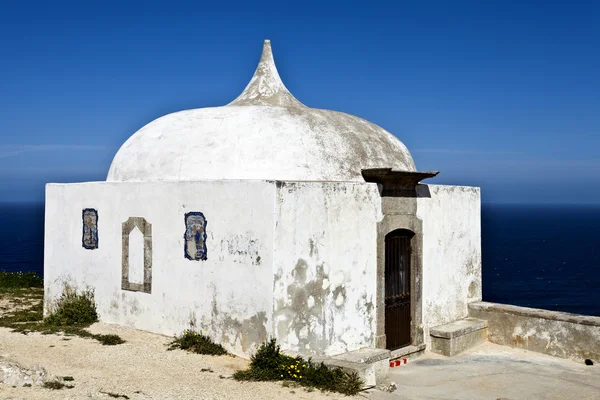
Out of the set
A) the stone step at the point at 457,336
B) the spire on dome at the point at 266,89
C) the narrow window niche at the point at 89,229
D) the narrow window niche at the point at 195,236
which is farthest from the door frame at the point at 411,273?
the narrow window niche at the point at 89,229

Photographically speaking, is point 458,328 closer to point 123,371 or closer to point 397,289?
point 397,289

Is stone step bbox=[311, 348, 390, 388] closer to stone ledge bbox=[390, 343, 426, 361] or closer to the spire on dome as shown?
stone ledge bbox=[390, 343, 426, 361]

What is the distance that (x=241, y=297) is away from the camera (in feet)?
30.8

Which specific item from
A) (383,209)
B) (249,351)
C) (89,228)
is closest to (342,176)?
(383,209)

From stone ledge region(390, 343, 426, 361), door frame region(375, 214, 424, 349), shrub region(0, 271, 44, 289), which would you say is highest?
door frame region(375, 214, 424, 349)

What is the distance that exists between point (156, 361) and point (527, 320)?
6977 mm

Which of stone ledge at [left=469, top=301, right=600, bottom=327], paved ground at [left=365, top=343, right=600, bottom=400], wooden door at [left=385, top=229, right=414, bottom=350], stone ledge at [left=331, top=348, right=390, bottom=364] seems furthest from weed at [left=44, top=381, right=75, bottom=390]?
stone ledge at [left=469, top=301, right=600, bottom=327]

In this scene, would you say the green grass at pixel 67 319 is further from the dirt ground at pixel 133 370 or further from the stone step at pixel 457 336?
the stone step at pixel 457 336

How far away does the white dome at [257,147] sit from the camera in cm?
1027

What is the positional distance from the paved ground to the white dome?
134 inches

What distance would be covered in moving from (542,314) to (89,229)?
8614mm

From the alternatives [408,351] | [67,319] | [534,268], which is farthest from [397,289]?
[534,268]

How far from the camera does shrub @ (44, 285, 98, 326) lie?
11.8 meters

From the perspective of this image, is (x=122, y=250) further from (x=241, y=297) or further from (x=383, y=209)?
(x=383, y=209)
